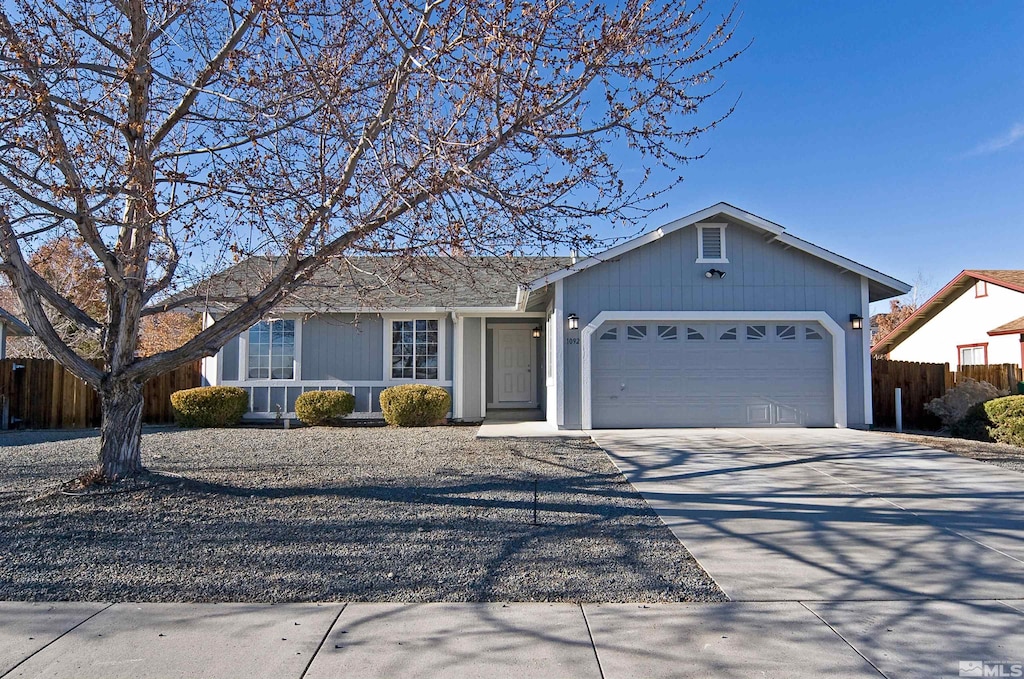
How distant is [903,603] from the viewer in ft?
14.0

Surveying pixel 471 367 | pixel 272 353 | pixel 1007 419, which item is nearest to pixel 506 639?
pixel 471 367

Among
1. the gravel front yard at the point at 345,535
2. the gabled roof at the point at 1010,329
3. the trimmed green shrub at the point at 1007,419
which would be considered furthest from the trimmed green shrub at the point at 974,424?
the gabled roof at the point at 1010,329

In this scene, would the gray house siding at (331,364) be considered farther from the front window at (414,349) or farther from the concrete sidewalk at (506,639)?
the concrete sidewalk at (506,639)

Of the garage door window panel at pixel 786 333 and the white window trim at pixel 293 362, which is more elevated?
the garage door window panel at pixel 786 333

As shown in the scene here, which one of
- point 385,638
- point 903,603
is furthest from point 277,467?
point 903,603

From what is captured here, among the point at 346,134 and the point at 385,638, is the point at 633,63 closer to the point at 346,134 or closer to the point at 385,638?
the point at 346,134

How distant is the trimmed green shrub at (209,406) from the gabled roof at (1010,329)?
64.4ft

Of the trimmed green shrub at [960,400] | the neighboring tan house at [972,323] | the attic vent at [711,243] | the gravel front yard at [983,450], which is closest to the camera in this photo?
the gravel front yard at [983,450]

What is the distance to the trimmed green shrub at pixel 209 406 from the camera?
533 inches

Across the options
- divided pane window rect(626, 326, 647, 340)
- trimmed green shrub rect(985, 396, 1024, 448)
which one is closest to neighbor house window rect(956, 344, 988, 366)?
trimmed green shrub rect(985, 396, 1024, 448)

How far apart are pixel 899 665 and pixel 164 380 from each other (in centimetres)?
1483

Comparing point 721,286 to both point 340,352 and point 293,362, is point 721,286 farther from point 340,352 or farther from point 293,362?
point 293,362

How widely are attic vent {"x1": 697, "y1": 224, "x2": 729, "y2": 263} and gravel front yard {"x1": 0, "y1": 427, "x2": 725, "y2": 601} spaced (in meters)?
5.26

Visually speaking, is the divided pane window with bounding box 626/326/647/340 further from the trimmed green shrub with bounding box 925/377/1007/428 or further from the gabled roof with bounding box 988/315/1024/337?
the gabled roof with bounding box 988/315/1024/337
